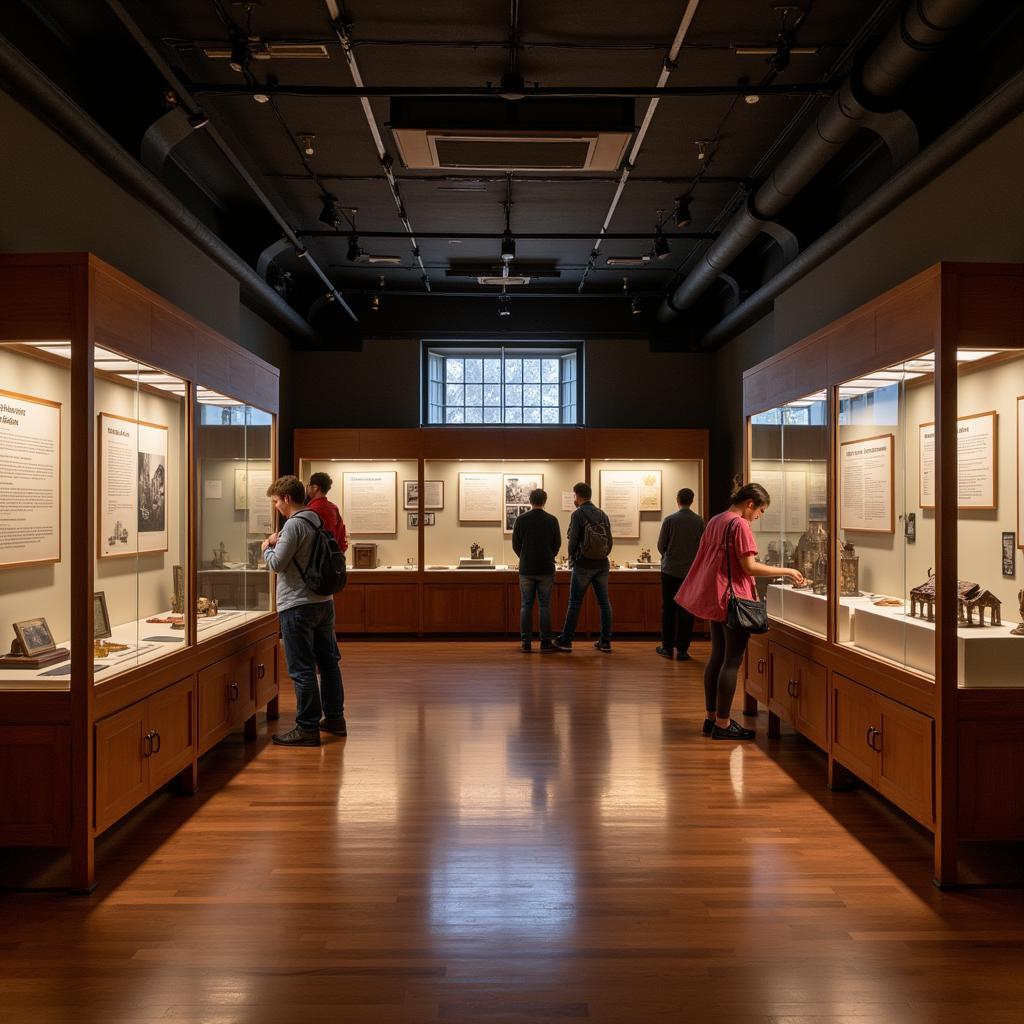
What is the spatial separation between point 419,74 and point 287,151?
5.73 feet

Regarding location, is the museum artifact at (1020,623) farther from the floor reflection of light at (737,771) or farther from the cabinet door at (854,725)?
the floor reflection of light at (737,771)

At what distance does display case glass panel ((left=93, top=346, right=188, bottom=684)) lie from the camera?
378 cm

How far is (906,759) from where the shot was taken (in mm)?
3873

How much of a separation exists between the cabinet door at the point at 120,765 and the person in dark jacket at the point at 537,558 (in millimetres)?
5843

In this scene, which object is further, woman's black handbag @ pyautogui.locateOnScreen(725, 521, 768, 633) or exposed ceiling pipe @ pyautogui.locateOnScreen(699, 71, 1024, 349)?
woman's black handbag @ pyautogui.locateOnScreen(725, 521, 768, 633)

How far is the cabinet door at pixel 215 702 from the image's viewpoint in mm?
4812

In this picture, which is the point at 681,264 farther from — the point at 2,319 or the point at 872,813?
the point at 2,319

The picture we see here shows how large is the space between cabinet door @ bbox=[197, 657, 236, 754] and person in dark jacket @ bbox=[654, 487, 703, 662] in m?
5.06

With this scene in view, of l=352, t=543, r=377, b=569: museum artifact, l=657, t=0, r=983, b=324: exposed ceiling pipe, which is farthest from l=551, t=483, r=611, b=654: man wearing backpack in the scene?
l=657, t=0, r=983, b=324: exposed ceiling pipe

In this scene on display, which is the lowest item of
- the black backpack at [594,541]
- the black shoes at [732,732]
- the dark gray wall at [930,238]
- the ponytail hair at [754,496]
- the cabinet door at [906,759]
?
the black shoes at [732,732]

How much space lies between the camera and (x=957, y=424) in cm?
362

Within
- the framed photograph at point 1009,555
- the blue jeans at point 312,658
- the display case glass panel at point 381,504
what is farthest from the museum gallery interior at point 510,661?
the display case glass panel at point 381,504

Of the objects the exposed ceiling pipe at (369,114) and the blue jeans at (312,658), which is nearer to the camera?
the exposed ceiling pipe at (369,114)

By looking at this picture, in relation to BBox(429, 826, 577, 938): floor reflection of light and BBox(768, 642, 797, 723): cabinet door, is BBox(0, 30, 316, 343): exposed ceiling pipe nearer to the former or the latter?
BBox(429, 826, 577, 938): floor reflection of light
